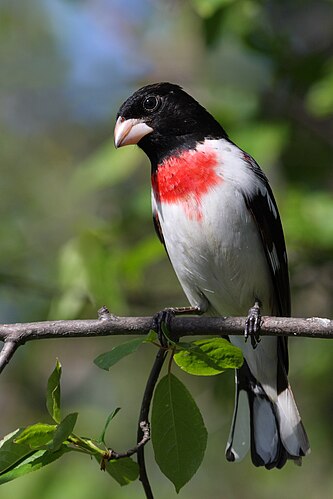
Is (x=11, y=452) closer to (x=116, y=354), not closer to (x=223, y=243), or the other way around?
(x=116, y=354)

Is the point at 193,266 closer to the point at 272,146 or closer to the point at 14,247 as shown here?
the point at 272,146

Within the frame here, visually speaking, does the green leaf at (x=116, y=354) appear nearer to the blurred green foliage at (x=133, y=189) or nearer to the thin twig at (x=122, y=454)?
the thin twig at (x=122, y=454)

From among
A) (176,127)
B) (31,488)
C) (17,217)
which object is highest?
(17,217)

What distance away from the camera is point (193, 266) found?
156 inches

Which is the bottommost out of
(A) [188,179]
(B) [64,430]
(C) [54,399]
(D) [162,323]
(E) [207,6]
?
(B) [64,430]

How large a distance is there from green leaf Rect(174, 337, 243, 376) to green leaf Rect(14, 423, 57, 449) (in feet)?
1.33

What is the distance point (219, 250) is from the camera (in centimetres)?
385

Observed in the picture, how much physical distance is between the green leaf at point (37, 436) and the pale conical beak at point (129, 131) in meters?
1.81

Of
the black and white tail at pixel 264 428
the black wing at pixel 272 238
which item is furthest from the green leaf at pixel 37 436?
the black wing at pixel 272 238

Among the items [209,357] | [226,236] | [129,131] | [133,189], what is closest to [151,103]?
[129,131]

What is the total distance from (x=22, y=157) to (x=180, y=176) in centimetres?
551

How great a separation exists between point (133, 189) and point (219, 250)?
369 cm

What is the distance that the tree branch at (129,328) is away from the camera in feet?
9.09

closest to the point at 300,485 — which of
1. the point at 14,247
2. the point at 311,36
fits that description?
the point at 14,247
